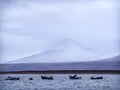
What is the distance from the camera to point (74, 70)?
44031 millimetres

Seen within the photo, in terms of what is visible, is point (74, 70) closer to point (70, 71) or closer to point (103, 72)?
point (70, 71)

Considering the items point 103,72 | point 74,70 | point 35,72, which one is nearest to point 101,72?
point 103,72

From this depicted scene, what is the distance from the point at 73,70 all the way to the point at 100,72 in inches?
150

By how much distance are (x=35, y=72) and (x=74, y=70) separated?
995 centimetres

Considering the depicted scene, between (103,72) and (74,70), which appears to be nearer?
(103,72)

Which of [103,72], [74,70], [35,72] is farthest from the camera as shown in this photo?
[35,72]

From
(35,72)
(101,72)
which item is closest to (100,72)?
(101,72)

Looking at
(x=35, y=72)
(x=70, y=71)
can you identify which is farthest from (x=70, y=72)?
(x=35, y=72)

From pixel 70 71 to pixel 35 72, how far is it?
950cm

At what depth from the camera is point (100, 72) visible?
41344 mm

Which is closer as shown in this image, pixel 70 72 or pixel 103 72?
pixel 103 72

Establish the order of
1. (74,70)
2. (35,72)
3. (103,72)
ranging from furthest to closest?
(35,72)
(74,70)
(103,72)

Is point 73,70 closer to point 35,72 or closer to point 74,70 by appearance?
point 74,70

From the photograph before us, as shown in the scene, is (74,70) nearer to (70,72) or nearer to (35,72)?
(70,72)
